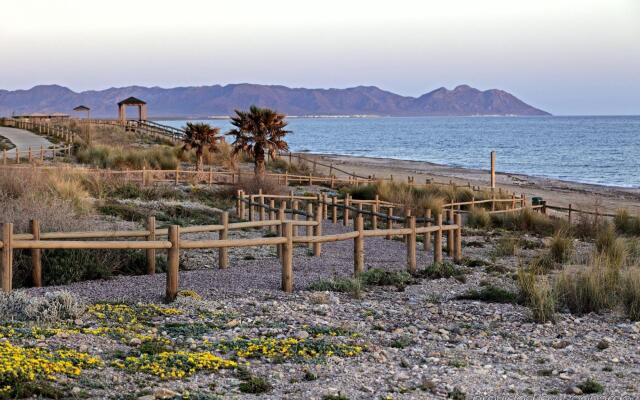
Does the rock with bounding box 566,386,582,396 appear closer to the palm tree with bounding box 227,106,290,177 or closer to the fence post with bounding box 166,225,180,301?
the fence post with bounding box 166,225,180,301

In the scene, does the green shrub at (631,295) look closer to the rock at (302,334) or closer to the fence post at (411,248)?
the fence post at (411,248)

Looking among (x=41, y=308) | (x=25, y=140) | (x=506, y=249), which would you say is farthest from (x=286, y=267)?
(x=25, y=140)

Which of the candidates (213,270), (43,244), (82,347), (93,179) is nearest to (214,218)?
(93,179)

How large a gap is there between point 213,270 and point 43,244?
3.69 meters

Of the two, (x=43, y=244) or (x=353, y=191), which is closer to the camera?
(x=43, y=244)

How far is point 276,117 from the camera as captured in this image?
32.8m

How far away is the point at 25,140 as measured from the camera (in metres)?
49.3

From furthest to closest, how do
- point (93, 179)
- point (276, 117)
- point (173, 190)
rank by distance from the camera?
point (276, 117), point (173, 190), point (93, 179)

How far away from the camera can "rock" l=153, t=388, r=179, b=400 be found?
20.5 feet

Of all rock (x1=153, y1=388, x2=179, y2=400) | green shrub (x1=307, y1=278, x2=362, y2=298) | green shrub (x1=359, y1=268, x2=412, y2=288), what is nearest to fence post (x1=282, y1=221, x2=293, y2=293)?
green shrub (x1=307, y1=278, x2=362, y2=298)

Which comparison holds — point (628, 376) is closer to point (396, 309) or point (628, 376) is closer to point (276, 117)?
point (396, 309)

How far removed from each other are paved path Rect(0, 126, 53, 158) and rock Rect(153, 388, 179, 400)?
3509cm

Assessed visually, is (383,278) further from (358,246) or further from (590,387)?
(590,387)

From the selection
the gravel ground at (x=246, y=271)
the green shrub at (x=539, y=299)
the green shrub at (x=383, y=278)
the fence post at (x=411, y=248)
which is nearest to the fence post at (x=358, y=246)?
the green shrub at (x=383, y=278)
